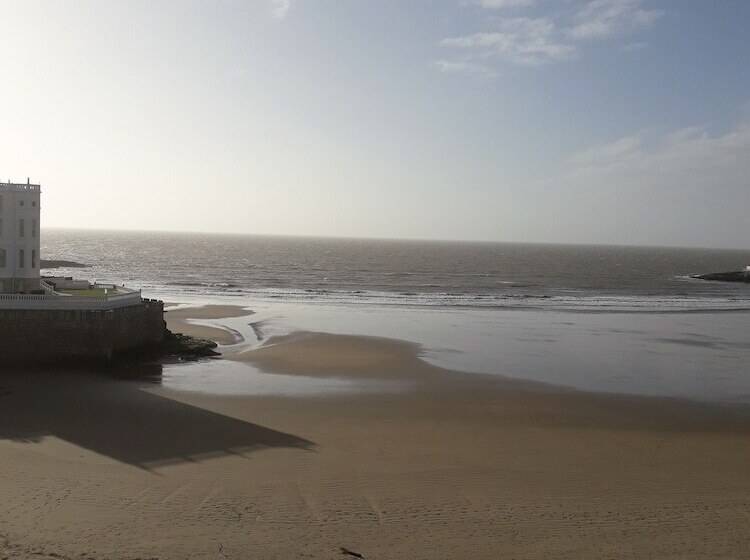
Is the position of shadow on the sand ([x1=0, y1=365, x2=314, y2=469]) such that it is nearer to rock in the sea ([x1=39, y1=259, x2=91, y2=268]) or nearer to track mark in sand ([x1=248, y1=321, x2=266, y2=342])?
track mark in sand ([x1=248, y1=321, x2=266, y2=342])

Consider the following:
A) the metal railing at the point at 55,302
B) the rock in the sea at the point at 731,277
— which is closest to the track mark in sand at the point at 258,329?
the metal railing at the point at 55,302

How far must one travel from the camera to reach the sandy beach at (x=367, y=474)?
1266 cm

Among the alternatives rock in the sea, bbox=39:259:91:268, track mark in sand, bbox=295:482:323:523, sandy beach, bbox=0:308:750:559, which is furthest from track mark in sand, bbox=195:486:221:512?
rock in the sea, bbox=39:259:91:268

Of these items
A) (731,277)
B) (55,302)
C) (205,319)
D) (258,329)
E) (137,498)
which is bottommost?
(137,498)

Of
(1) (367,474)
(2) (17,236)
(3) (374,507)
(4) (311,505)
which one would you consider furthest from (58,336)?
(3) (374,507)

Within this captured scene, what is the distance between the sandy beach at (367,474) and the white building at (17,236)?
6.83 meters

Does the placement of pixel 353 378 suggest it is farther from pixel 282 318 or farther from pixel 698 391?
pixel 282 318

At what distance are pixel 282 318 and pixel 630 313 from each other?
28.3m

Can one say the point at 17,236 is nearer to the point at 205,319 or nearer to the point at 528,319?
the point at 205,319

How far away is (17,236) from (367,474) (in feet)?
74.2

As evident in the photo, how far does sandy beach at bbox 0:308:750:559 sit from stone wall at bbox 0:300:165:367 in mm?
1760

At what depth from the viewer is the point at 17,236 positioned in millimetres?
30922

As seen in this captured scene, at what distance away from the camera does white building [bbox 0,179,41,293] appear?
30.8m

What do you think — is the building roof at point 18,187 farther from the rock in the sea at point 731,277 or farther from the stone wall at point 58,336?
the rock in the sea at point 731,277
